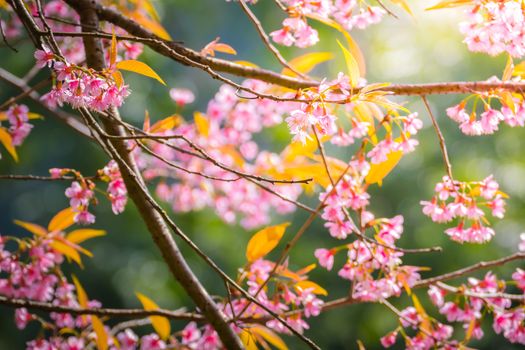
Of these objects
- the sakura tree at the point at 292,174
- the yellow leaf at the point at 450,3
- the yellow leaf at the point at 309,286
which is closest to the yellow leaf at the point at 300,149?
the sakura tree at the point at 292,174

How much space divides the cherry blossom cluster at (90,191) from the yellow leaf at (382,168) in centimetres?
43

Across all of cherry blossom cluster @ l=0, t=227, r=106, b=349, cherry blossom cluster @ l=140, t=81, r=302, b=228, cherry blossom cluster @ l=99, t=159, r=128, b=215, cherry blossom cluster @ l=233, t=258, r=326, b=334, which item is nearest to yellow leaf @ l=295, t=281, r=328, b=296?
cherry blossom cluster @ l=233, t=258, r=326, b=334

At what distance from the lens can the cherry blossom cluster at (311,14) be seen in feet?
3.48

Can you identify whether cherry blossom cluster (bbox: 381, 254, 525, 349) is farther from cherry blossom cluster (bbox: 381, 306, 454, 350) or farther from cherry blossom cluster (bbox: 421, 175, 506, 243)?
cherry blossom cluster (bbox: 421, 175, 506, 243)

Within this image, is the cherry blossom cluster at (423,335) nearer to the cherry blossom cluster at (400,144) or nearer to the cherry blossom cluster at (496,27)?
the cherry blossom cluster at (400,144)

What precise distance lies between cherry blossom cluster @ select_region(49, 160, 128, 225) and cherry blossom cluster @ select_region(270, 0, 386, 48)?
38cm

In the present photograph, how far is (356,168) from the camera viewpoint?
3.51 feet

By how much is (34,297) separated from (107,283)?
9.43 feet

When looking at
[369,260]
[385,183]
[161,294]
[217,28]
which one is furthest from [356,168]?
[217,28]

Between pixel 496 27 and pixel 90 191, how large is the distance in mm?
702

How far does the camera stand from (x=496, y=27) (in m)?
0.92

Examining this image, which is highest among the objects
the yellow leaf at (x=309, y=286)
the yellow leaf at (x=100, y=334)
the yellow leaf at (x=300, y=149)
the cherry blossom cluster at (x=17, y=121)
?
the cherry blossom cluster at (x=17, y=121)

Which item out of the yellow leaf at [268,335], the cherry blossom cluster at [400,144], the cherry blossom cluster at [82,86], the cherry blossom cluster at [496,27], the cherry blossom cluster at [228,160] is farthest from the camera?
the cherry blossom cluster at [228,160]

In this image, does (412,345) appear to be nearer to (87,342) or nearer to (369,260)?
(369,260)
